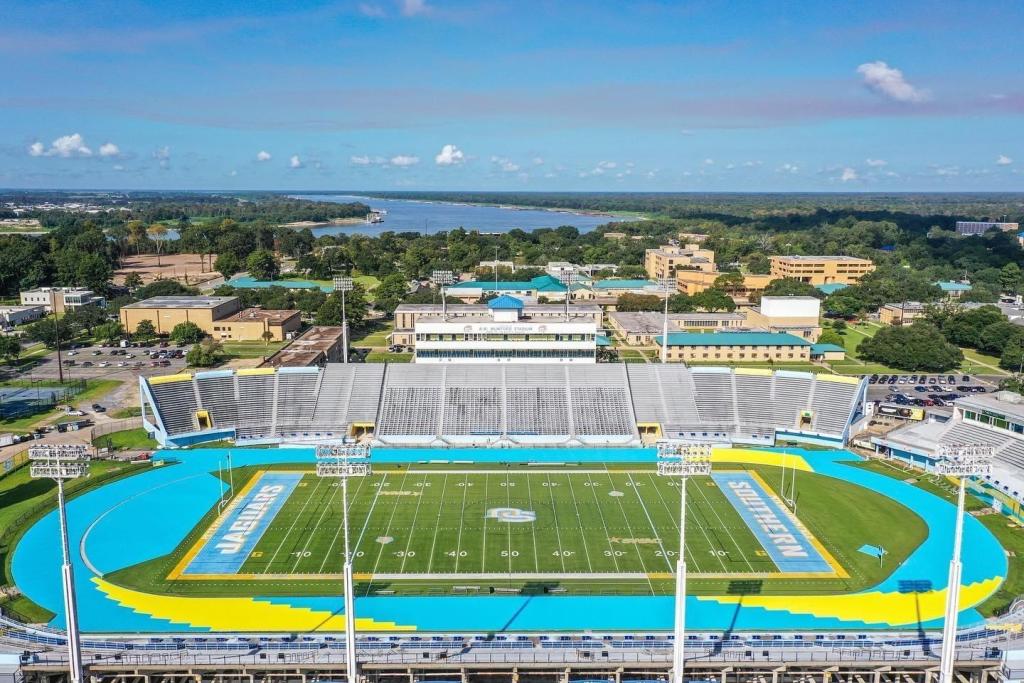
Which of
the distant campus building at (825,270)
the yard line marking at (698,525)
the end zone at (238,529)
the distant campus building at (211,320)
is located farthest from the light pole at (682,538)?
the distant campus building at (825,270)

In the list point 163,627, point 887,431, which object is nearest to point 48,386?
point 163,627

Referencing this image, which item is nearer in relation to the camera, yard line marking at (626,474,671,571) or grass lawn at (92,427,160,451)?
yard line marking at (626,474,671,571)

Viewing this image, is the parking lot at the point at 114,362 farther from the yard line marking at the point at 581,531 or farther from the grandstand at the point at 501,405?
the yard line marking at the point at 581,531

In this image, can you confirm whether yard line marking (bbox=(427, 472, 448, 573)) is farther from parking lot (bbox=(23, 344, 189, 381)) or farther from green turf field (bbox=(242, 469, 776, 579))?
parking lot (bbox=(23, 344, 189, 381))

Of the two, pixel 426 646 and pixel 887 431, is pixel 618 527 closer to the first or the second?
pixel 426 646

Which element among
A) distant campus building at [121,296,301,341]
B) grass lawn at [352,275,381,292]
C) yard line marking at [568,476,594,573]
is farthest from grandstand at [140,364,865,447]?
grass lawn at [352,275,381,292]

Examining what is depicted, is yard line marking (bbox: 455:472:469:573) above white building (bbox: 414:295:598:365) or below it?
below
